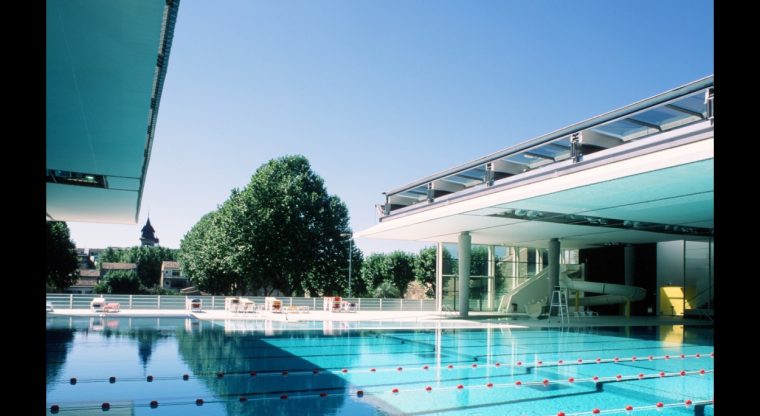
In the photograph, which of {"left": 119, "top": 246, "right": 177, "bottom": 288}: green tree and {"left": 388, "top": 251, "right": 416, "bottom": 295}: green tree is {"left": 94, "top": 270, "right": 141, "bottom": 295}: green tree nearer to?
{"left": 388, "top": 251, "right": 416, "bottom": 295}: green tree

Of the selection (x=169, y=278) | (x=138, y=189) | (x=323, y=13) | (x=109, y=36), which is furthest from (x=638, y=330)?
(x=169, y=278)

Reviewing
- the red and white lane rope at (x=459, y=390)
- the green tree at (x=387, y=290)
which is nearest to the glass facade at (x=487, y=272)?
the red and white lane rope at (x=459, y=390)

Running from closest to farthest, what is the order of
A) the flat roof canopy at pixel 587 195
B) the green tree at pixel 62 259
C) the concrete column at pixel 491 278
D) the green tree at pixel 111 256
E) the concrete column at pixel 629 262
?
1. the flat roof canopy at pixel 587 195
2. the concrete column at pixel 491 278
3. the concrete column at pixel 629 262
4. the green tree at pixel 62 259
5. the green tree at pixel 111 256

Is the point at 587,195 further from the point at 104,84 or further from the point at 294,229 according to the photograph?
the point at 294,229

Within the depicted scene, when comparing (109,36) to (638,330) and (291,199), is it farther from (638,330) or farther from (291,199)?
(291,199)

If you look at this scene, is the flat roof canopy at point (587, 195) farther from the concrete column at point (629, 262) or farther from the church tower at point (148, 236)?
the church tower at point (148, 236)

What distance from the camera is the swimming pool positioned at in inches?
287

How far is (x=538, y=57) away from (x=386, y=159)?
13.9 metres

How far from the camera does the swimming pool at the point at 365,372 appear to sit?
7277 millimetres

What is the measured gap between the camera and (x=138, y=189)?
1509 centimetres

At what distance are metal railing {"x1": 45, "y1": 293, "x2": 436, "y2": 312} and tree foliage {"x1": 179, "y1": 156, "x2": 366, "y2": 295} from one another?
5091 mm

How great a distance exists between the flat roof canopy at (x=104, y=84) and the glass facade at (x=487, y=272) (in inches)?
695

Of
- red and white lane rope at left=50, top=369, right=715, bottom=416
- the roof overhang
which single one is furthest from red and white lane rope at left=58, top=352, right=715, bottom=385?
the roof overhang
